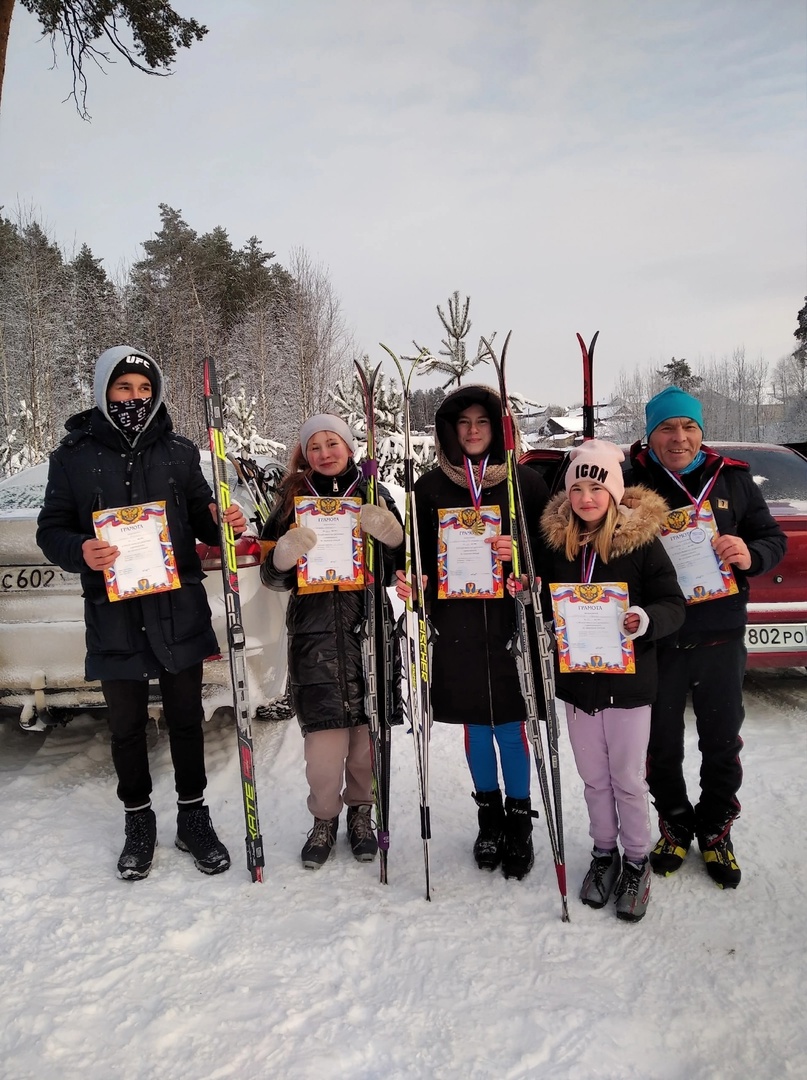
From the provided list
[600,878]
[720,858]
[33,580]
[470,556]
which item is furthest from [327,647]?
[720,858]

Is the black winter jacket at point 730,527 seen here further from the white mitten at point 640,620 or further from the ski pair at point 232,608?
the ski pair at point 232,608

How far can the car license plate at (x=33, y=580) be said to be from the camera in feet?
12.2

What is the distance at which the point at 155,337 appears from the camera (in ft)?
104

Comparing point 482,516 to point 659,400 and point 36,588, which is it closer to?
point 659,400

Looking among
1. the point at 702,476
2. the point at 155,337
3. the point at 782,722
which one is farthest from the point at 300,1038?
the point at 155,337

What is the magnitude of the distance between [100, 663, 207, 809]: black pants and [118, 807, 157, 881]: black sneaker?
6 cm

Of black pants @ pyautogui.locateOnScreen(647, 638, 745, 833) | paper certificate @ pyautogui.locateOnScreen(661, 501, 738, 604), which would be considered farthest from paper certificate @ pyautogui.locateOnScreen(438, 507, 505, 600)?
black pants @ pyautogui.locateOnScreen(647, 638, 745, 833)

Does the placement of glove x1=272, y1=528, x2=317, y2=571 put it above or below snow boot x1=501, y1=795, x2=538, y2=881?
above

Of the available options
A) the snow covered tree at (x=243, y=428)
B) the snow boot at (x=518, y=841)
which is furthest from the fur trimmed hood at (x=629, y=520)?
the snow covered tree at (x=243, y=428)

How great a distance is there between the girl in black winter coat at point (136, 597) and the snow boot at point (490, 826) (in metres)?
1.19

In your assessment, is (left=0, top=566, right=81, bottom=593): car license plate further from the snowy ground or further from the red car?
the red car

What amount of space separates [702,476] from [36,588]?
344 centimetres

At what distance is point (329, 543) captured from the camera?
3.11 metres

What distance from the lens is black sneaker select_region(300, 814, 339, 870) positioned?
3.13 m
